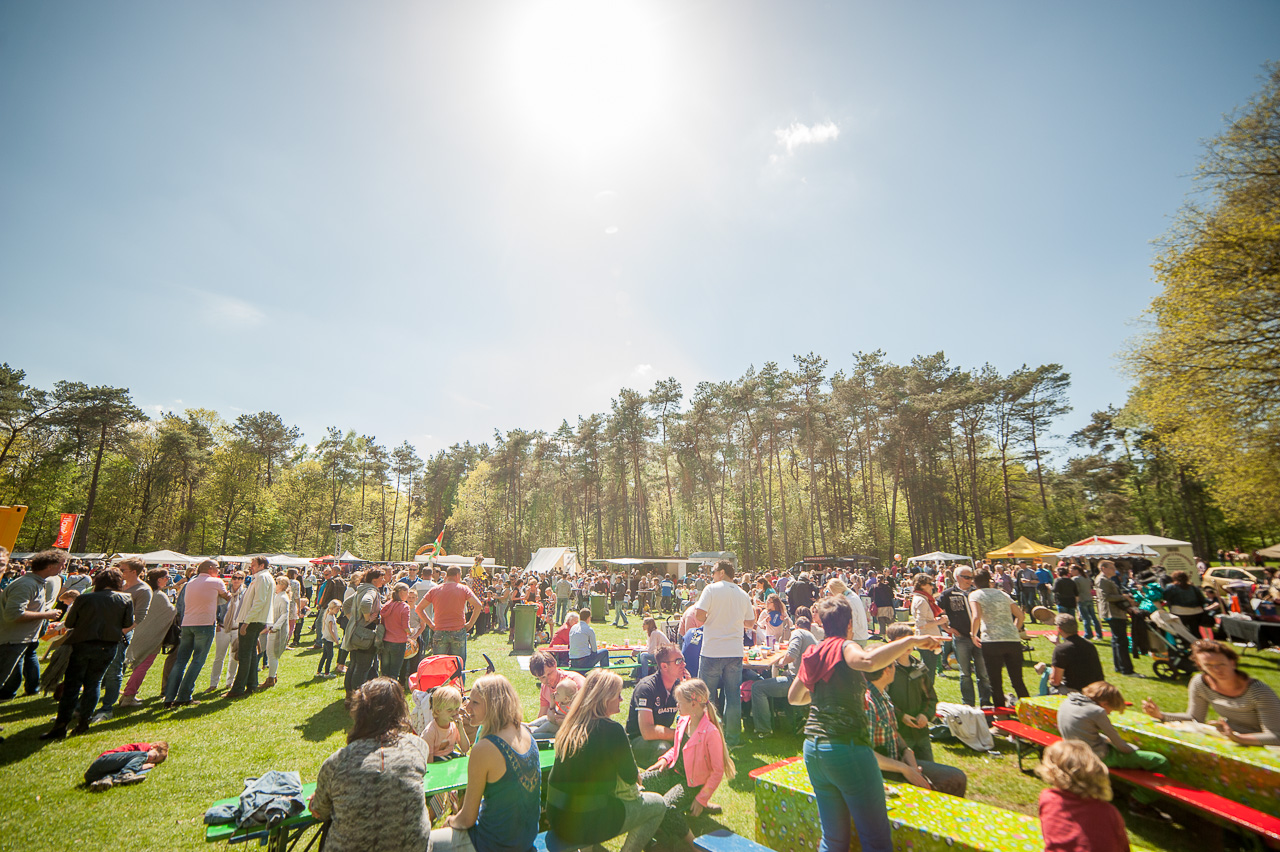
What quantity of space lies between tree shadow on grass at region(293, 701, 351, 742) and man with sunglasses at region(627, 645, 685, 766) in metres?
3.48

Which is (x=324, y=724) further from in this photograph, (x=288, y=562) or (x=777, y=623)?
(x=288, y=562)

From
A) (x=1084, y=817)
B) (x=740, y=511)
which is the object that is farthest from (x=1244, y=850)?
(x=740, y=511)

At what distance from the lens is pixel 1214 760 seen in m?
3.61

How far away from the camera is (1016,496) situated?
36.1 m

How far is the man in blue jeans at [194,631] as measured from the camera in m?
6.43

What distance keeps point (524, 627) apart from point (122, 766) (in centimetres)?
803

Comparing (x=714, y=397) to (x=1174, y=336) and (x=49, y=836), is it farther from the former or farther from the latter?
(x=49, y=836)

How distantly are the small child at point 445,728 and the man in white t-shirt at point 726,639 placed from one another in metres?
2.53

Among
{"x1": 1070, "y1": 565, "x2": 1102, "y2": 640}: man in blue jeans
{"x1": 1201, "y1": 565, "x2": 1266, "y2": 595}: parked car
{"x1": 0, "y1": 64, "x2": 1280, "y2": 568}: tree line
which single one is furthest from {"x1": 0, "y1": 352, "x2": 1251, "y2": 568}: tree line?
{"x1": 1070, "y1": 565, "x2": 1102, "y2": 640}: man in blue jeans

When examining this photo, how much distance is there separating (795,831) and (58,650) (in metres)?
7.75

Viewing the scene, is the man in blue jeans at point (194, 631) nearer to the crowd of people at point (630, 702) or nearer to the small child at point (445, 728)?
the crowd of people at point (630, 702)

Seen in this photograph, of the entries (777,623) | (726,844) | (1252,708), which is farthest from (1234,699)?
(777,623)

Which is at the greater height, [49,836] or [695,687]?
[695,687]

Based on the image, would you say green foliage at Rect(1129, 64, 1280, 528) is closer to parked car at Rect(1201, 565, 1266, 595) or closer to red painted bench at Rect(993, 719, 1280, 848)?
parked car at Rect(1201, 565, 1266, 595)
